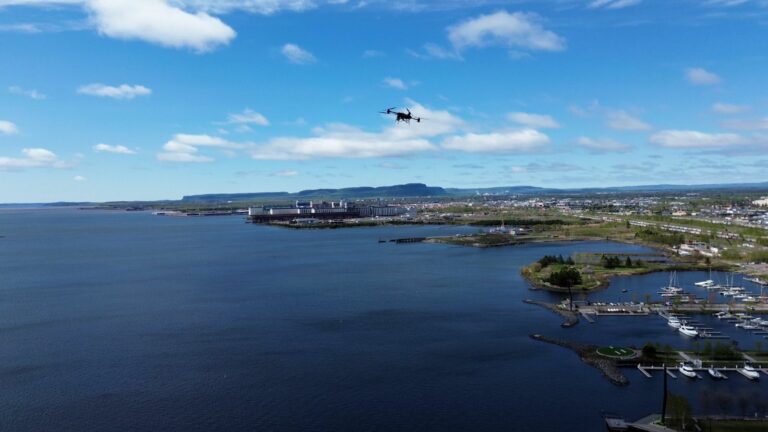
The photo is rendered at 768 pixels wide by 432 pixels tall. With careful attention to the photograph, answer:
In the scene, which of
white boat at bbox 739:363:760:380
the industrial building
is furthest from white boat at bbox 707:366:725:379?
the industrial building

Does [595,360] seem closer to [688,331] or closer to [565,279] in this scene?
[688,331]

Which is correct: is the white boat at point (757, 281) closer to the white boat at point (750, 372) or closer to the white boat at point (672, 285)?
the white boat at point (672, 285)

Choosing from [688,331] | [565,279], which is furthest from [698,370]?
[565,279]

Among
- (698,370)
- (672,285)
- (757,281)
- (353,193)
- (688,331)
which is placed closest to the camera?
(698,370)

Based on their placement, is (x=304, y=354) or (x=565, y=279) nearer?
(x=304, y=354)

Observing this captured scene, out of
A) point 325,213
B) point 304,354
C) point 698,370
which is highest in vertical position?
point 325,213

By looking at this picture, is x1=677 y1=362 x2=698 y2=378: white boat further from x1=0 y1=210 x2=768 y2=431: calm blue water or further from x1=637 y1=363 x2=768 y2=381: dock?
x1=0 y1=210 x2=768 y2=431: calm blue water
